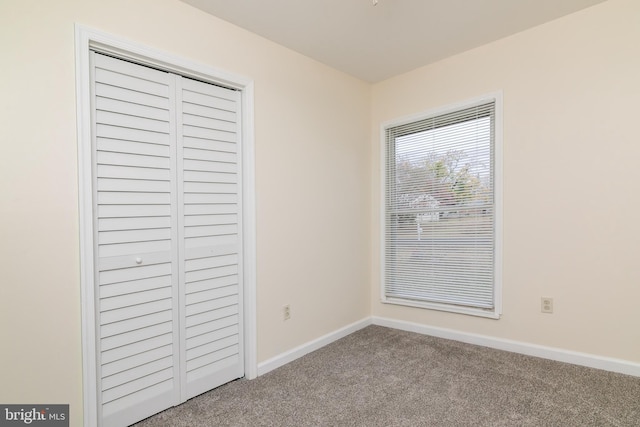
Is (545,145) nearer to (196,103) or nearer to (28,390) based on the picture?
(196,103)

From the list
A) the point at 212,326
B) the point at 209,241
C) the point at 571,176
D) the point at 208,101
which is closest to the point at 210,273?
the point at 209,241

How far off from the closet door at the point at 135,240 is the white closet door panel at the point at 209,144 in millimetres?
107

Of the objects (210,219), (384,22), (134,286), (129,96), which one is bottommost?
(134,286)

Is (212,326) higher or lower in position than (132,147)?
lower

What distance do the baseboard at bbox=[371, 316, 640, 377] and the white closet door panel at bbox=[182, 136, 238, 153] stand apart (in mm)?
2287

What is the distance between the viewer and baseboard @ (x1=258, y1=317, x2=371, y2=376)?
2482 millimetres

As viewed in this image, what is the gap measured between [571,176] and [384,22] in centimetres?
172

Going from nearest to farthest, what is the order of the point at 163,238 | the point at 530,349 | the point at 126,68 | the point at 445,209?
the point at 126,68 → the point at 163,238 → the point at 530,349 → the point at 445,209

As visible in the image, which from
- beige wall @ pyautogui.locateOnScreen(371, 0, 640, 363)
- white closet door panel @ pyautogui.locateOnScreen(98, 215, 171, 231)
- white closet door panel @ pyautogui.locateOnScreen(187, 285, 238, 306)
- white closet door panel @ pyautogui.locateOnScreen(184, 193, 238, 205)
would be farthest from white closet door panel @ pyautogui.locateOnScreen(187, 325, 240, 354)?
beige wall @ pyautogui.locateOnScreen(371, 0, 640, 363)

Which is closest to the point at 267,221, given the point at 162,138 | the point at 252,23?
the point at 162,138

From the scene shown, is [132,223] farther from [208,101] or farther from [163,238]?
[208,101]

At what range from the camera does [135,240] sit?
1.90 meters

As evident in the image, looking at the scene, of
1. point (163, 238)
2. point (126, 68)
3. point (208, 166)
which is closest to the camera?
point (126, 68)

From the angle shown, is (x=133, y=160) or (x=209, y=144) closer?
(x=133, y=160)
